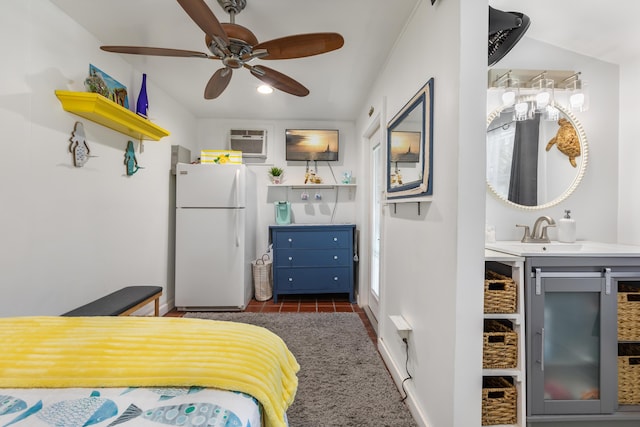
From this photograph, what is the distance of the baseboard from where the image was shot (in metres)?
1.50

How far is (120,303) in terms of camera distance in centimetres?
201

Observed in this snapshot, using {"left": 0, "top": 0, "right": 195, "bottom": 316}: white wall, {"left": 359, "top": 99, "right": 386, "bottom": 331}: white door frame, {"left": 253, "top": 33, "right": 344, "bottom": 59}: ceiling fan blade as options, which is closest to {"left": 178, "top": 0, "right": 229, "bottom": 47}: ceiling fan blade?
{"left": 253, "top": 33, "right": 344, "bottom": 59}: ceiling fan blade

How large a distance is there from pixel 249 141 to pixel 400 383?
3253 mm

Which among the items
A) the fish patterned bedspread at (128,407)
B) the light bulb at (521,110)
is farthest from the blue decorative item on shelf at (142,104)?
the light bulb at (521,110)

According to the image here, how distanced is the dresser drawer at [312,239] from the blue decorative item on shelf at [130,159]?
5.37 ft

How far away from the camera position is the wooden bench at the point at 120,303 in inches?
72.8

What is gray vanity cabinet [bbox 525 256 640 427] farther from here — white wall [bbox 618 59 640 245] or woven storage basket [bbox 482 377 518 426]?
white wall [bbox 618 59 640 245]

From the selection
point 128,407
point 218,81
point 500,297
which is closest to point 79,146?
point 218,81

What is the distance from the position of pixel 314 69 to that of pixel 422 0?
3.54 ft

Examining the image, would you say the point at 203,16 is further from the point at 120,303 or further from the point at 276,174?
the point at 276,174

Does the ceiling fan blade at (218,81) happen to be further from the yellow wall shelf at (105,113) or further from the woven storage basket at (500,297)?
the woven storage basket at (500,297)

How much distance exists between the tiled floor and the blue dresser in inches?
5.0

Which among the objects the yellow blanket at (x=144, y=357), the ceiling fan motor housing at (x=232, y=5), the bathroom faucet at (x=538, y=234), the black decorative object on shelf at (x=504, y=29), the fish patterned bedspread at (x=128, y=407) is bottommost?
the fish patterned bedspread at (x=128, y=407)

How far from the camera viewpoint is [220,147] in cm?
387
